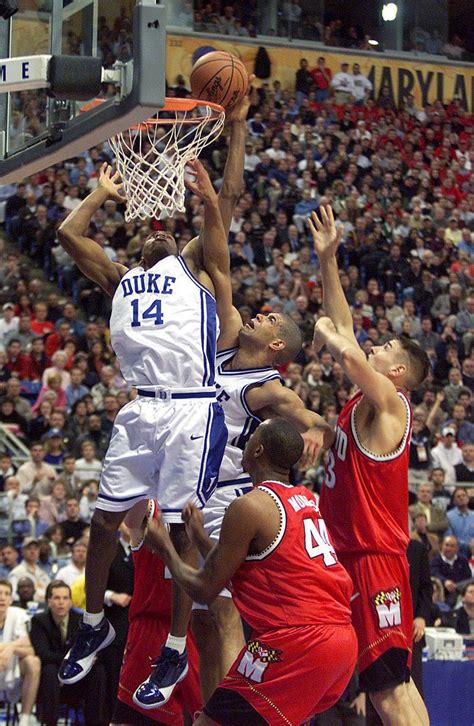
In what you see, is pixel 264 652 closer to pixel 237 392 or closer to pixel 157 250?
pixel 237 392

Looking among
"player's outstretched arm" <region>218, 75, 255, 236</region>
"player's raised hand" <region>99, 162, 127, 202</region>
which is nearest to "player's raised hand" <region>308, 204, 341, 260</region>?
"player's outstretched arm" <region>218, 75, 255, 236</region>

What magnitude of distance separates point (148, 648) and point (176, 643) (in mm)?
496

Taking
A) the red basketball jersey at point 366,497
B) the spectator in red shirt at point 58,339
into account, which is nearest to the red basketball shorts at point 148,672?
the red basketball jersey at point 366,497

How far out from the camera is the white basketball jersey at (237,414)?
592 centimetres

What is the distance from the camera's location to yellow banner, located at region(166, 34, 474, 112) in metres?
21.6

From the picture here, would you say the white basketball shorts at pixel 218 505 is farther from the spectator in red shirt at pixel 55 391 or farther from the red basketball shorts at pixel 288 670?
the spectator in red shirt at pixel 55 391

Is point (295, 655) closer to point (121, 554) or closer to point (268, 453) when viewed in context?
point (268, 453)

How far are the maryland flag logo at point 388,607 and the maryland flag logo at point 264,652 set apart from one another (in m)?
1.06

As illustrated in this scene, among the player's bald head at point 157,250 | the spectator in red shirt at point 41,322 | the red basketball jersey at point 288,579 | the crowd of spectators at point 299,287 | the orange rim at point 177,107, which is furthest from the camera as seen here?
the spectator in red shirt at point 41,322

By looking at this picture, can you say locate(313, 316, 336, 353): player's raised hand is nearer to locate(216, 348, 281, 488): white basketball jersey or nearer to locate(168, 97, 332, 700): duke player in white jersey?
locate(168, 97, 332, 700): duke player in white jersey

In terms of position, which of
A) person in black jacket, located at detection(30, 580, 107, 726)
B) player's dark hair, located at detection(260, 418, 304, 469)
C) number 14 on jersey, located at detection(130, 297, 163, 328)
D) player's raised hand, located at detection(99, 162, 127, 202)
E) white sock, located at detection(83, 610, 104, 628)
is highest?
player's raised hand, located at detection(99, 162, 127, 202)

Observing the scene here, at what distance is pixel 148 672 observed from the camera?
5.66 m

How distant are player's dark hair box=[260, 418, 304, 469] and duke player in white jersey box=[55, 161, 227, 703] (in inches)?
26.4

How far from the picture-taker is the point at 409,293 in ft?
56.0
